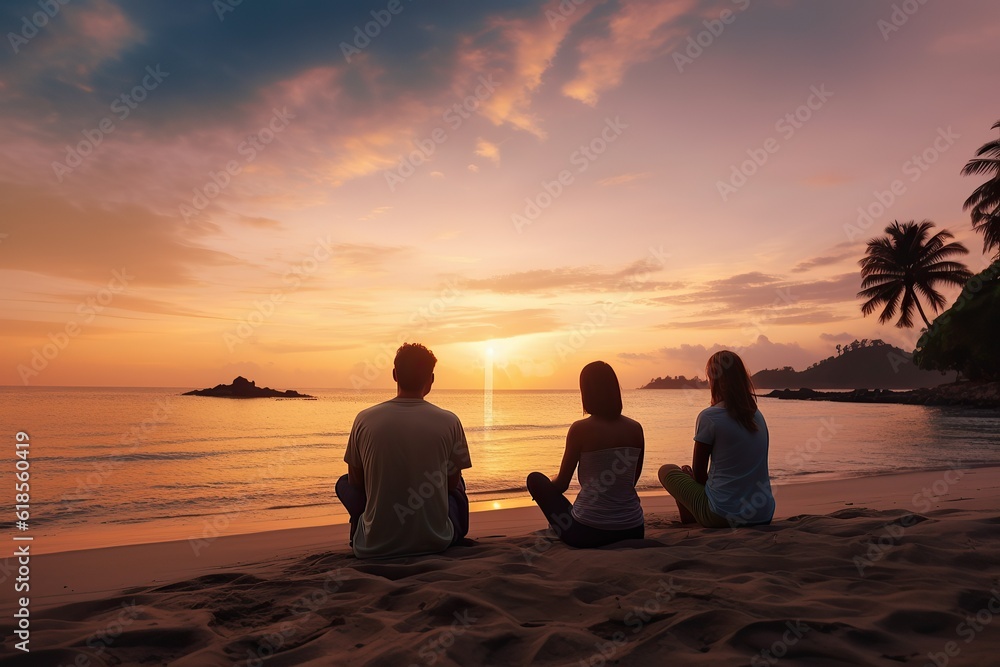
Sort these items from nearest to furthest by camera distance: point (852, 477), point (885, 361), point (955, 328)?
point (852, 477) → point (955, 328) → point (885, 361)

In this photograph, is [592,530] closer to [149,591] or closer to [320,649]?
[320,649]

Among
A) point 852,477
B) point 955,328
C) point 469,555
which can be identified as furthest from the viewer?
point 955,328

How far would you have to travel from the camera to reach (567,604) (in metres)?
3.27

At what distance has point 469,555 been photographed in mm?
4590

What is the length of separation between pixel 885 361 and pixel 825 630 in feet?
487

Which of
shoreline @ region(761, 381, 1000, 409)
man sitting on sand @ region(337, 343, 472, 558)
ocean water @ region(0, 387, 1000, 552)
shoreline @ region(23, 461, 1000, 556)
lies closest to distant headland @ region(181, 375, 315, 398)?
ocean water @ region(0, 387, 1000, 552)

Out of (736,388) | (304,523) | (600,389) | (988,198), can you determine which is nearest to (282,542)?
(304,523)

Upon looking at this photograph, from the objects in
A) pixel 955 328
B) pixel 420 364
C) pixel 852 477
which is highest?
pixel 955 328

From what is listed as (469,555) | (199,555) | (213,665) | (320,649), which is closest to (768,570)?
(469,555)

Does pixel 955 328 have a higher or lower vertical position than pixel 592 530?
higher

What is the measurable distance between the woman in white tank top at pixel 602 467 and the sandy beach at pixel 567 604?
215mm

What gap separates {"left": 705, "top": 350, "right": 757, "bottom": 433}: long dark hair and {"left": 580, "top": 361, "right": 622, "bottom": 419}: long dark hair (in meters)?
1.01

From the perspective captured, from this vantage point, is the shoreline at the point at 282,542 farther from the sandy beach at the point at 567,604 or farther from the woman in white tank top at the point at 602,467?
the woman in white tank top at the point at 602,467

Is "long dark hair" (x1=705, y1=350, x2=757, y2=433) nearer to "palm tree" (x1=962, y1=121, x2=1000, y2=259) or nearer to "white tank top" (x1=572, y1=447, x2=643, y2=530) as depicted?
"white tank top" (x1=572, y1=447, x2=643, y2=530)
